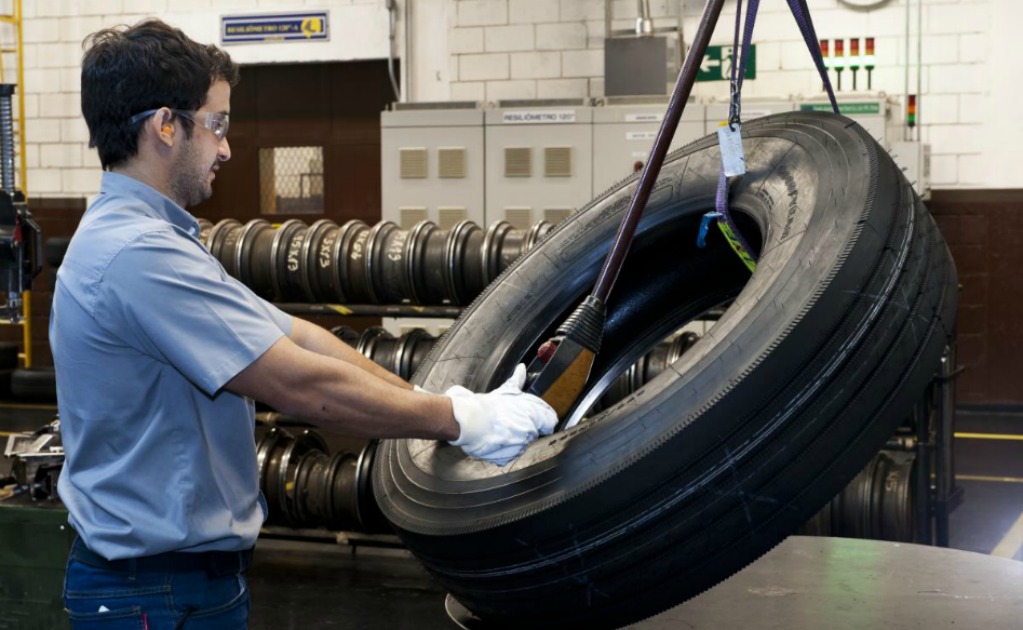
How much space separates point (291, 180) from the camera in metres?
9.59

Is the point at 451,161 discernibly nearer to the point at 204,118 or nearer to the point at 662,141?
the point at 662,141

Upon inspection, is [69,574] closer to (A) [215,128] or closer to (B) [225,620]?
(B) [225,620]

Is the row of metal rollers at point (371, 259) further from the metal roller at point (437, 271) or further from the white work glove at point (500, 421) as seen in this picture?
the white work glove at point (500, 421)

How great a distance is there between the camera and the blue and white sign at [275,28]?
9.18 meters

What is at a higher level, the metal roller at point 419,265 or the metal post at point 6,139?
the metal post at point 6,139

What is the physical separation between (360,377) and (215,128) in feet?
1.57

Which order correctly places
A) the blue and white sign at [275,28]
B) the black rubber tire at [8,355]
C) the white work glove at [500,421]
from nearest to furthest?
the white work glove at [500,421] < the blue and white sign at [275,28] < the black rubber tire at [8,355]

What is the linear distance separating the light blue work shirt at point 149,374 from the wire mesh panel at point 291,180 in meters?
7.75

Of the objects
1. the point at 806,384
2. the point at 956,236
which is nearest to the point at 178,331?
the point at 806,384

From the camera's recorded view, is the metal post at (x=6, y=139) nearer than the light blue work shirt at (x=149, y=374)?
No

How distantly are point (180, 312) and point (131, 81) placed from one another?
0.39m

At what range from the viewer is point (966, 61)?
7812 millimetres

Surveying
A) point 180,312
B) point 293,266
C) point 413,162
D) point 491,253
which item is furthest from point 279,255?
point 180,312

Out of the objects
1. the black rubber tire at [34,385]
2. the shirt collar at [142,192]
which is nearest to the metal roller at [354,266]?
the shirt collar at [142,192]
